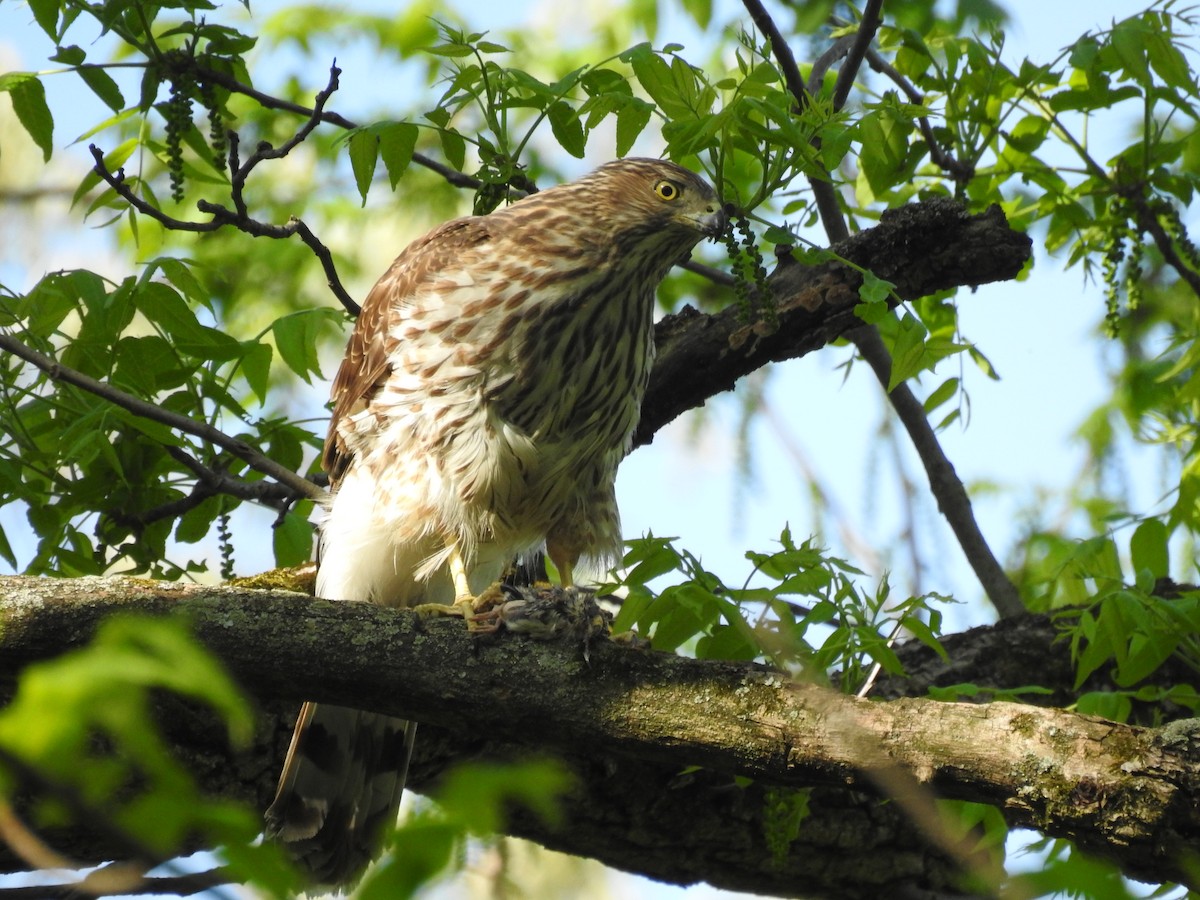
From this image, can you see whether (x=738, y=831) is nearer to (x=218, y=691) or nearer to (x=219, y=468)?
(x=219, y=468)

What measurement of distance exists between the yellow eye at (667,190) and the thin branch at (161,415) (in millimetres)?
1568

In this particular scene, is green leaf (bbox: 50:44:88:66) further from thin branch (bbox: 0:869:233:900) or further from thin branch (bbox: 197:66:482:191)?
thin branch (bbox: 0:869:233:900)

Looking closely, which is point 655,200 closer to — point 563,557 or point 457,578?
point 563,557

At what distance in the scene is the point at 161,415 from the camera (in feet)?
13.3

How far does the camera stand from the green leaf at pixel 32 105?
13.6 ft

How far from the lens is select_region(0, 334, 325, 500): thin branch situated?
3.87 meters

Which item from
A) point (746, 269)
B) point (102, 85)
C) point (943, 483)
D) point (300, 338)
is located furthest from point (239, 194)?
point (943, 483)

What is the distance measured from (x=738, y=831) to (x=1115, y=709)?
119cm

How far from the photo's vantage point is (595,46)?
305 inches

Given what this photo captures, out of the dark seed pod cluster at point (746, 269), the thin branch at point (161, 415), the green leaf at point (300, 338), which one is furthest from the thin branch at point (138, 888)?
the dark seed pod cluster at point (746, 269)

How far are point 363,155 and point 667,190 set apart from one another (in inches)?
44.5

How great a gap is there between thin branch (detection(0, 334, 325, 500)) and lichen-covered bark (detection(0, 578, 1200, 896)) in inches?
34.5

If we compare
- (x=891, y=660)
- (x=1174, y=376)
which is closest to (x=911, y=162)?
(x=1174, y=376)

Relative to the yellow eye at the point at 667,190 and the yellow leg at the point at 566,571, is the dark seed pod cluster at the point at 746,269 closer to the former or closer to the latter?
the yellow eye at the point at 667,190
